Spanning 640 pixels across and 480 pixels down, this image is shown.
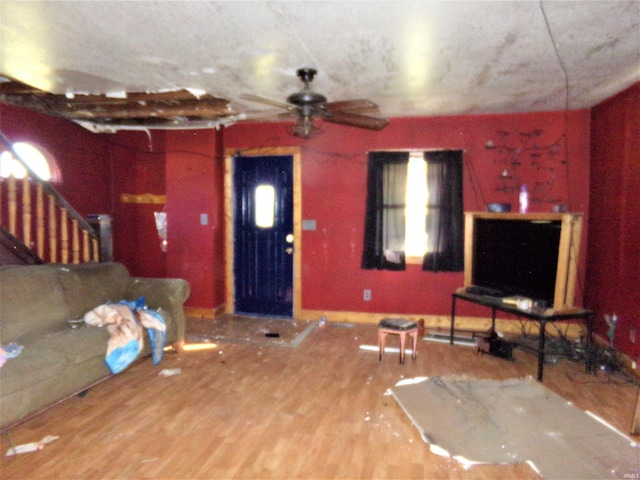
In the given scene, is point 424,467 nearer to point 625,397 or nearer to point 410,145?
point 625,397

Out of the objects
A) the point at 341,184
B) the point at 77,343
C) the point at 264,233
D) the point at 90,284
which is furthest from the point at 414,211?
the point at 77,343

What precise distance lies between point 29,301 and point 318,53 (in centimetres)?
283

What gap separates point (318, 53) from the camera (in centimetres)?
302

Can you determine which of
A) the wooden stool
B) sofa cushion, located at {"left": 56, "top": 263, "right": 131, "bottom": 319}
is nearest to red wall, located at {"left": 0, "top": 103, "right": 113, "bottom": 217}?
sofa cushion, located at {"left": 56, "top": 263, "right": 131, "bottom": 319}

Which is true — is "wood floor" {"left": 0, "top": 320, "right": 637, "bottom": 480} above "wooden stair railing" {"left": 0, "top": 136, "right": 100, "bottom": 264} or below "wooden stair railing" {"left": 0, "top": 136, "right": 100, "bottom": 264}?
below

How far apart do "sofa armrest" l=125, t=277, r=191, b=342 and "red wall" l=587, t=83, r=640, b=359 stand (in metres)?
4.15

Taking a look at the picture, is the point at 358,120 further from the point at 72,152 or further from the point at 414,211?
the point at 72,152

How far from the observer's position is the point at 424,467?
7.35 feet

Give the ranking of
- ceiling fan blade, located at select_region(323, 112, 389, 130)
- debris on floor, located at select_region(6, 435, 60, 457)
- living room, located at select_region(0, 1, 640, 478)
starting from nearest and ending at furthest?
1. debris on floor, located at select_region(6, 435, 60, 457)
2. ceiling fan blade, located at select_region(323, 112, 389, 130)
3. living room, located at select_region(0, 1, 640, 478)

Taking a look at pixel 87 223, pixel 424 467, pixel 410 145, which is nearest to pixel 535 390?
pixel 424 467

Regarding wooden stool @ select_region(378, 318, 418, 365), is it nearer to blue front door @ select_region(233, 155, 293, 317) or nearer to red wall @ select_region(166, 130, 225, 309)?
blue front door @ select_region(233, 155, 293, 317)

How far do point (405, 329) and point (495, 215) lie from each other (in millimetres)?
1573

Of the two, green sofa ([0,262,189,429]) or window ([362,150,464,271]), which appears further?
window ([362,150,464,271])

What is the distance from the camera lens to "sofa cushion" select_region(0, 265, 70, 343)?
284 cm
